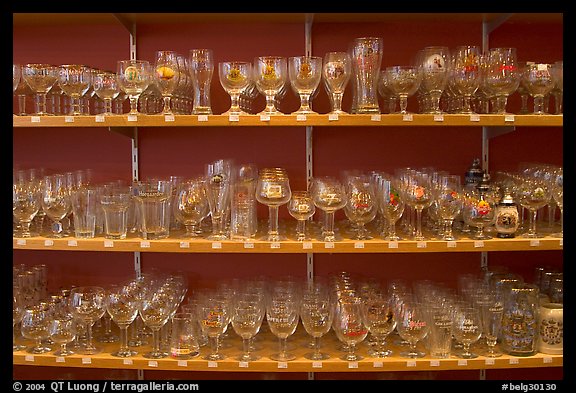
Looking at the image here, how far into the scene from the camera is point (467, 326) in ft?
8.34

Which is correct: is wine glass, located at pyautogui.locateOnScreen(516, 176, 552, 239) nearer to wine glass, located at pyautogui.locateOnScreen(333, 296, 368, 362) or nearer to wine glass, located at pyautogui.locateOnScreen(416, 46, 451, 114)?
wine glass, located at pyautogui.locateOnScreen(416, 46, 451, 114)

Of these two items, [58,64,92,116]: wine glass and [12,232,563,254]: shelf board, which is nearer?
[12,232,563,254]: shelf board

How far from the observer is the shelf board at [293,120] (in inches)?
96.9

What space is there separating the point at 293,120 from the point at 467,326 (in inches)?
42.5

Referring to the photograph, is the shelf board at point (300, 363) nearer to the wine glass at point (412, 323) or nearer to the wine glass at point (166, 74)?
the wine glass at point (412, 323)

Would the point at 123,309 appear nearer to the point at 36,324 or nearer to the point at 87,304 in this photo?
the point at 87,304

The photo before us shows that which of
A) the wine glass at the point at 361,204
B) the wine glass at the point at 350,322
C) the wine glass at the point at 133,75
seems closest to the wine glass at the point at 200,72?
the wine glass at the point at 133,75

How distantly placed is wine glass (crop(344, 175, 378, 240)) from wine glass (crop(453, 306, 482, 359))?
0.48 metres

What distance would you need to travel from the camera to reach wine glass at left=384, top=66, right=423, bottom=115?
2.59m

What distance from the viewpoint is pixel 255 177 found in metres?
2.86

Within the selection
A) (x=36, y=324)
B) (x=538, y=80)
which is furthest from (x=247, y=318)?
(x=538, y=80)

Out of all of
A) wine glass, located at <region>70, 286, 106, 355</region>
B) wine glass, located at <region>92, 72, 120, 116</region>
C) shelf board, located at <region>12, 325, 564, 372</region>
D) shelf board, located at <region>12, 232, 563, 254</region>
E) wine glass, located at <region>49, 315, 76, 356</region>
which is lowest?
shelf board, located at <region>12, 325, 564, 372</region>

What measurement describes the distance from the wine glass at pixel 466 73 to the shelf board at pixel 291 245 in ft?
1.82

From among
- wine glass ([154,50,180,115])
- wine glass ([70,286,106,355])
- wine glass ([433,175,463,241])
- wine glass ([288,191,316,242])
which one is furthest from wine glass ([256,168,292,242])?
wine glass ([70,286,106,355])
